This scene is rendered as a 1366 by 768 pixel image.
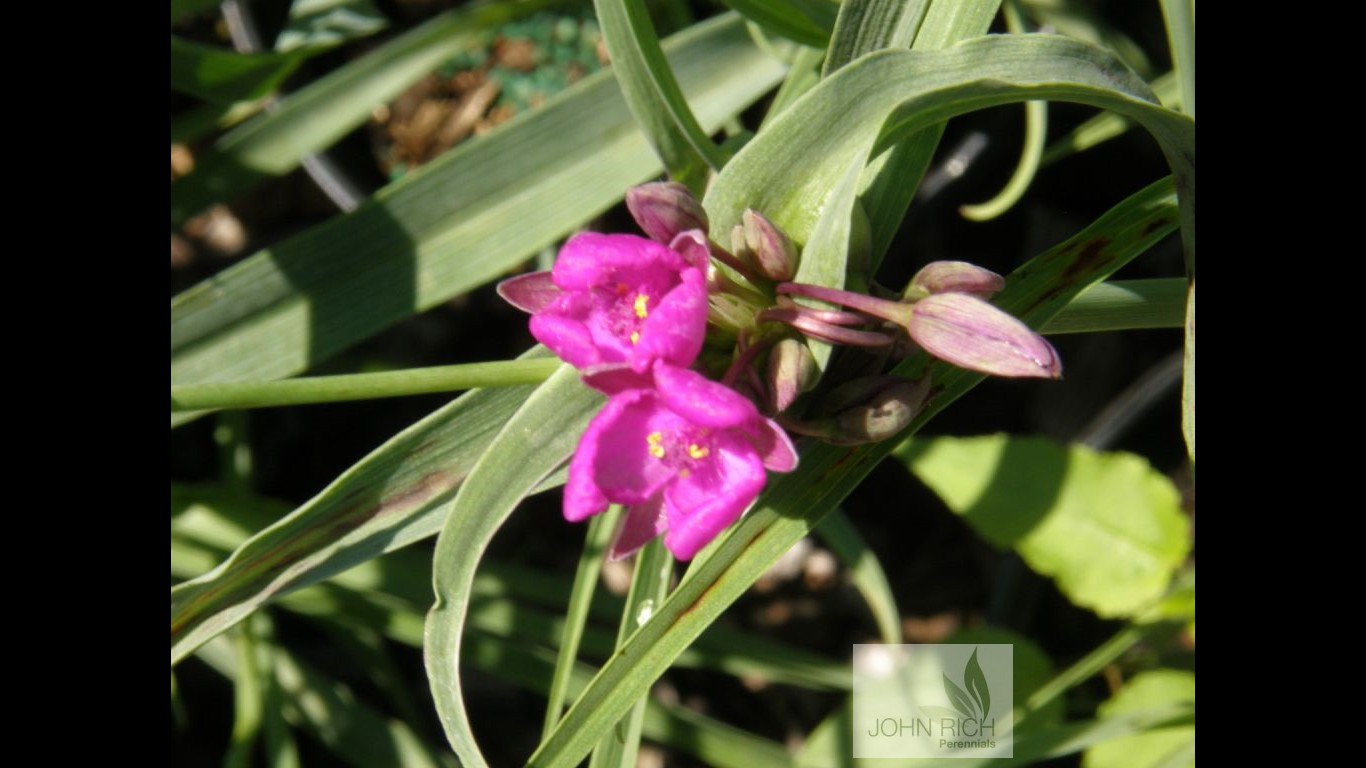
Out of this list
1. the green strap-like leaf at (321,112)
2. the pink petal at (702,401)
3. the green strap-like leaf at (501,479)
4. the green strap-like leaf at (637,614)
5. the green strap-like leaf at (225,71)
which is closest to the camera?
the pink petal at (702,401)

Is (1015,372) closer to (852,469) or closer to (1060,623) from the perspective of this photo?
(852,469)

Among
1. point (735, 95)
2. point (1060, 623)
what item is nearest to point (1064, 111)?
point (735, 95)

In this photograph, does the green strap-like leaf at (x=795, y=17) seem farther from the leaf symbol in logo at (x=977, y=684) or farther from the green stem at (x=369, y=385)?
the leaf symbol in logo at (x=977, y=684)

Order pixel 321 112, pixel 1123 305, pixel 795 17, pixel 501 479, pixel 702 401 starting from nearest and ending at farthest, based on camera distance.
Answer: pixel 702 401
pixel 501 479
pixel 1123 305
pixel 795 17
pixel 321 112

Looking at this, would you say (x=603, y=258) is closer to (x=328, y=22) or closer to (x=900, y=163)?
(x=900, y=163)

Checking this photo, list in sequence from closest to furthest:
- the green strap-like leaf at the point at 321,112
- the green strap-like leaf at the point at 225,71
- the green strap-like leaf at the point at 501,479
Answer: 1. the green strap-like leaf at the point at 501,479
2. the green strap-like leaf at the point at 225,71
3. the green strap-like leaf at the point at 321,112

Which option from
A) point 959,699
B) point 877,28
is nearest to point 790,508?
point 877,28

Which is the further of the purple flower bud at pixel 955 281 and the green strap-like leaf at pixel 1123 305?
the green strap-like leaf at pixel 1123 305

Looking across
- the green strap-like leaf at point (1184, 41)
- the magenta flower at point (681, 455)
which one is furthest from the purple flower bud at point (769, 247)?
the green strap-like leaf at point (1184, 41)
